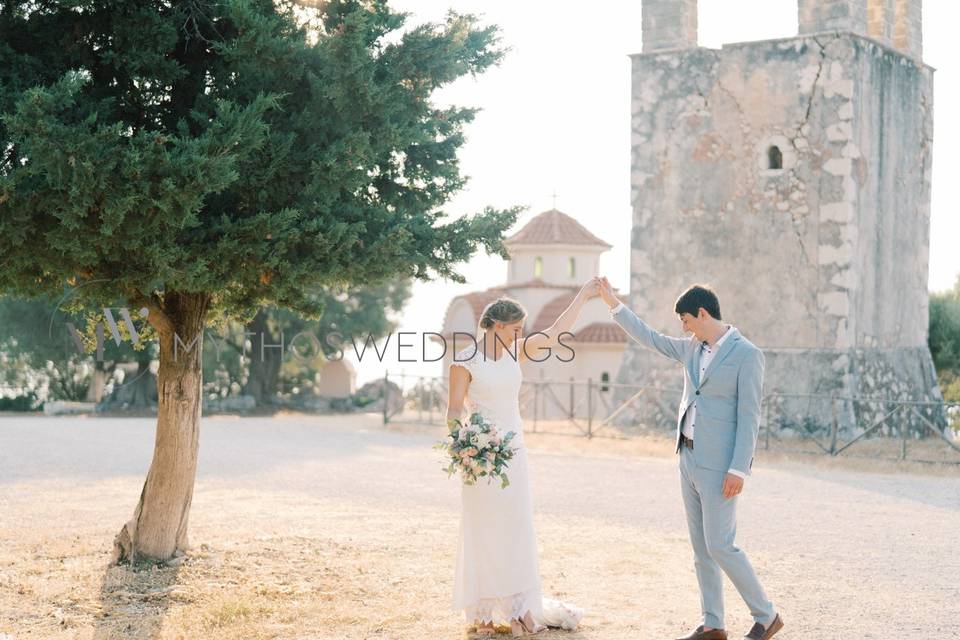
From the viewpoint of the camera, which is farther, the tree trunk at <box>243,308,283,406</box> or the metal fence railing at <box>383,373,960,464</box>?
the tree trunk at <box>243,308,283,406</box>

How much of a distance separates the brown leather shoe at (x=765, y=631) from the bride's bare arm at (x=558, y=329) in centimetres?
201

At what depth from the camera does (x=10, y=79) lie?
25.8 feet

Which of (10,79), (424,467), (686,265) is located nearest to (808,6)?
(686,265)

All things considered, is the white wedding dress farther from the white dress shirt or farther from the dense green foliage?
the dense green foliage

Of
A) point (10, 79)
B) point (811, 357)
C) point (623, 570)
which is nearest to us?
point (10, 79)

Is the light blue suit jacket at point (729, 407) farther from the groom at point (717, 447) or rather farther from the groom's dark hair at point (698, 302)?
the groom's dark hair at point (698, 302)

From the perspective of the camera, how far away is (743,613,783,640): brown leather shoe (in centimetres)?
671

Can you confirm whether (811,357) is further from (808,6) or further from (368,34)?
(368,34)

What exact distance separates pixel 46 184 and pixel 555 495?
797 centimetres

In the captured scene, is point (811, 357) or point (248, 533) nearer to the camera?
point (248, 533)

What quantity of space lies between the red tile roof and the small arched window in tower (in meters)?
15.5

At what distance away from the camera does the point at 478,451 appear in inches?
275

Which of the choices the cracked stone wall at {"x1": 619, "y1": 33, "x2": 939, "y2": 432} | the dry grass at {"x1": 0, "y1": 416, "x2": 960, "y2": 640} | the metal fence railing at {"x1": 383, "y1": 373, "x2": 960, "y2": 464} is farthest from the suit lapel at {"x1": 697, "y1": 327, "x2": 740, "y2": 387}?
the cracked stone wall at {"x1": 619, "y1": 33, "x2": 939, "y2": 432}

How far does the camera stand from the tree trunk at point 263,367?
35.2 metres
